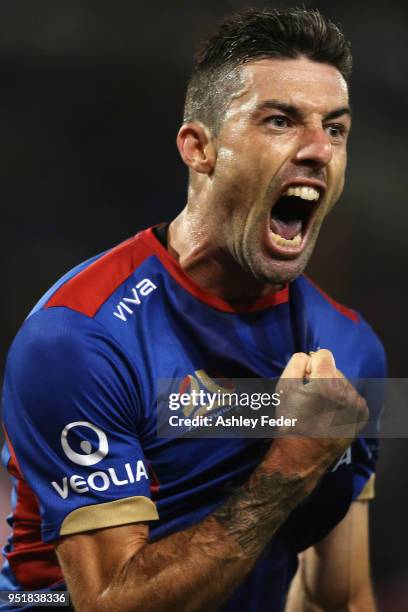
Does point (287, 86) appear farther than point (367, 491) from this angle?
No

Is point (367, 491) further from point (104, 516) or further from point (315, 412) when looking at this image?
point (104, 516)

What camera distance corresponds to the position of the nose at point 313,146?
1.29 meters

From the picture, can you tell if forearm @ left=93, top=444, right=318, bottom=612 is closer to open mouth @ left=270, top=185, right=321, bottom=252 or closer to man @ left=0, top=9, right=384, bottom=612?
man @ left=0, top=9, right=384, bottom=612

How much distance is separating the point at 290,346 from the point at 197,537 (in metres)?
0.38

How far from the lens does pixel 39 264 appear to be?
67.4 inches

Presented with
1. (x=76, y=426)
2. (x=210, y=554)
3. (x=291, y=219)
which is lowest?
(x=210, y=554)

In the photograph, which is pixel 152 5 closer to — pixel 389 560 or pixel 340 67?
pixel 340 67

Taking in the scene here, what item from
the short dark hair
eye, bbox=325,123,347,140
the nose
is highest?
the short dark hair

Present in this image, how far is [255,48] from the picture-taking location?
1306mm

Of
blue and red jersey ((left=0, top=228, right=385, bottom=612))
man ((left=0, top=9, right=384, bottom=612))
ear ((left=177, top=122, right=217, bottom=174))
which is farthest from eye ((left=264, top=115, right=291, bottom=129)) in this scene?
blue and red jersey ((left=0, top=228, right=385, bottom=612))

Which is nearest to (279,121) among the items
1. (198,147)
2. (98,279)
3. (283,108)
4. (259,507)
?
(283,108)

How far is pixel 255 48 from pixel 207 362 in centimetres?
49

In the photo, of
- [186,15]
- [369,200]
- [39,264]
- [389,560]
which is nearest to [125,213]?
[39,264]

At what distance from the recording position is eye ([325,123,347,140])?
1326 mm
